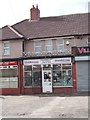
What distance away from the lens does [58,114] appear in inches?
648

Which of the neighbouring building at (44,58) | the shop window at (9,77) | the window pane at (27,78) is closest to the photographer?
the neighbouring building at (44,58)

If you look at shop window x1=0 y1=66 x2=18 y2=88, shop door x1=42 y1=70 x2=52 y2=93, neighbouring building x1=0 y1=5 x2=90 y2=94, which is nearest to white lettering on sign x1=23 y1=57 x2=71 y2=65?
neighbouring building x1=0 y1=5 x2=90 y2=94

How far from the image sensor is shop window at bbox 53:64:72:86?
104 feet

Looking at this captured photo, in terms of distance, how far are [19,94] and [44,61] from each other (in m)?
4.20

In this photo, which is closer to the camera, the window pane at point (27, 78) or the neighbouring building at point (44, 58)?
the neighbouring building at point (44, 58)

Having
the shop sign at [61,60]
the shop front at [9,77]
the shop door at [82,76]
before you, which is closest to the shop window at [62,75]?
the shop sign at [61,60]

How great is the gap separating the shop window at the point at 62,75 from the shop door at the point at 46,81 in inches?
20.0

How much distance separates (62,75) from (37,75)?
2636mm

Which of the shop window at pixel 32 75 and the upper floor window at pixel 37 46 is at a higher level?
the upper floor window at pixel 37 46

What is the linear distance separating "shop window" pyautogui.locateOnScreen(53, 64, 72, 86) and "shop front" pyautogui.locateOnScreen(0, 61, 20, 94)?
158 inches

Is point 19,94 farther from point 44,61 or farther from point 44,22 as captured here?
point 44,22

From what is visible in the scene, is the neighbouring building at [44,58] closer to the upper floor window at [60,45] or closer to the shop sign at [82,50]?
the upper floor window at [60,45]

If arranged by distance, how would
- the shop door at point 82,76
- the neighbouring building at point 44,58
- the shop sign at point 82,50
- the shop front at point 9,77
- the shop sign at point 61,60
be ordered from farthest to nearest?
the shop front at point 9,77
the neighbouring building at point 44,58
the shop sign at point 61,60
the shop sign at point 82,50
the shop door at point 82,76

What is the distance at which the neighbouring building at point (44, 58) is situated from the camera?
31.6 meters
